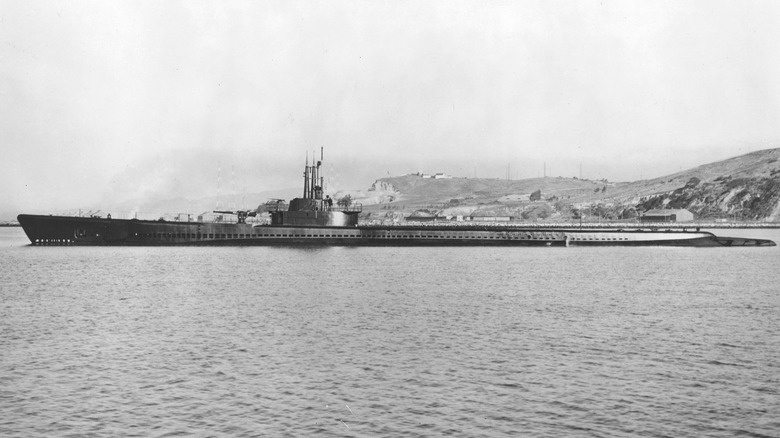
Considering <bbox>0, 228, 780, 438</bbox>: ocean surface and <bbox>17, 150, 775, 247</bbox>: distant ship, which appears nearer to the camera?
<bbox>0, 228, 780, 438</bbox>: ocean surface

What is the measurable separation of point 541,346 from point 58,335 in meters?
16.7

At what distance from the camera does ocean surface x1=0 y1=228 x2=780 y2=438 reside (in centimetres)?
1545

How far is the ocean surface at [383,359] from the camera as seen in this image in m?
15.5

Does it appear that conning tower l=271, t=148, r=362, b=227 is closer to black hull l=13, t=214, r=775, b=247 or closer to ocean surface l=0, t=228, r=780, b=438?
black hull l=13, t=214, r=775, b=247

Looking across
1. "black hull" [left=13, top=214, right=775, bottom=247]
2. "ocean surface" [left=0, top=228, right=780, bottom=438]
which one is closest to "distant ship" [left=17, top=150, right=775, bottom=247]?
"black hull" [left=13, top=214, right=775, bottom=247]

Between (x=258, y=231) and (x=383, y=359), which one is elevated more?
(x=258, y=231)

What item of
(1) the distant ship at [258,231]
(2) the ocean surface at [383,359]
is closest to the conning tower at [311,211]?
(1) the distant ship at [258,231]

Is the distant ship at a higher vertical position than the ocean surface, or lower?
higher

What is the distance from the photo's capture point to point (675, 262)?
66750 millimetres

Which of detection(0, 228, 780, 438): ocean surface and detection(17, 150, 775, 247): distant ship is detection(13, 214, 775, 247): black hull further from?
Answer: detection(0, 228, 780, 438): ocean surface

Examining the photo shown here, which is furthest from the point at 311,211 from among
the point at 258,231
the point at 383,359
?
the point at 383,359

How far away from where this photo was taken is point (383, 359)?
2138cm

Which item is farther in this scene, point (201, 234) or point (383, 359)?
point (201, 234)

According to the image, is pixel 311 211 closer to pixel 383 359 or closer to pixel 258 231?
pixel 258 231
